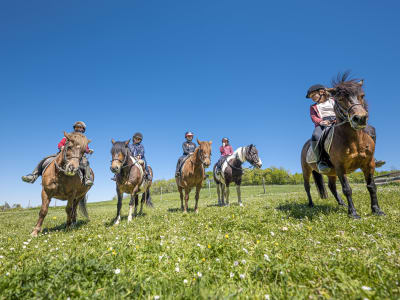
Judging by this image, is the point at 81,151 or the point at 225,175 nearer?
the point at 81,151

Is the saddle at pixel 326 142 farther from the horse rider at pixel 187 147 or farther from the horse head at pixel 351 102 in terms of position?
the horse rider at pixel 187 147

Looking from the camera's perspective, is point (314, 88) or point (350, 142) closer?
point (350, 142)

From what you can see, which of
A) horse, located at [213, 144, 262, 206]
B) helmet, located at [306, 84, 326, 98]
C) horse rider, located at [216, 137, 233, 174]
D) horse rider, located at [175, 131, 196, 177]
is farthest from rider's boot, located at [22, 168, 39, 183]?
helmet, located at [306, 84, 326, 98]

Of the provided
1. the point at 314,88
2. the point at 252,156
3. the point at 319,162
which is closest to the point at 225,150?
the point at 252,156

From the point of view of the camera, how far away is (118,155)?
9.48 meters

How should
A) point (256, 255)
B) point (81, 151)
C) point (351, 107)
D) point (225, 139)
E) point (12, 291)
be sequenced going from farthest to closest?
point (225, 139)
point (81, 151)
point (351, 107)
point (256, 255)
point (12, 291)

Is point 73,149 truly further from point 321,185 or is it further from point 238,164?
point 321,185

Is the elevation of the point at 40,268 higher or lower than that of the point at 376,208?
higher

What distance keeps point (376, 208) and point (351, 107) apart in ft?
11.1

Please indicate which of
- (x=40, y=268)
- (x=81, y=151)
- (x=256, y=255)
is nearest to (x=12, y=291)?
(x=40, y=268)

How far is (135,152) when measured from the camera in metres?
12.4

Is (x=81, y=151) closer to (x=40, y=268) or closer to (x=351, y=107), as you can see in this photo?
(x=40, y=268)

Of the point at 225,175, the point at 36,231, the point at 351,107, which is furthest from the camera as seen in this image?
the point at 225,175

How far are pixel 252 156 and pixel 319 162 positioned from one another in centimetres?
605
